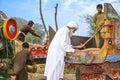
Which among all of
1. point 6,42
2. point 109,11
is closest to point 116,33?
point 109,11

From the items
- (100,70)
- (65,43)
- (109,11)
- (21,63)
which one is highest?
(109,11)

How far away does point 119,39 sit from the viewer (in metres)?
9.97

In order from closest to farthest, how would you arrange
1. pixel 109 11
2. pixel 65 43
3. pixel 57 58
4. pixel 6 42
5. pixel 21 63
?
pixel 6 42
pixel 65 43
pixel 57 58
pixel 21 63
pixel 109 11

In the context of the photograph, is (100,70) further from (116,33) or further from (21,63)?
(21,63)

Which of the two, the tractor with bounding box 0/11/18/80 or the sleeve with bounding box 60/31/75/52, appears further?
the sleeve with bounding box 60/31/75/52

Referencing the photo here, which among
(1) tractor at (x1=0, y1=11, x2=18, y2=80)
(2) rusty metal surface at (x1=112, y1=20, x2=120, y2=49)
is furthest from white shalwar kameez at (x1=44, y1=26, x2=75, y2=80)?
(2) rusty metal surface at (x1=112, y1=20, x2=120, y2=49)

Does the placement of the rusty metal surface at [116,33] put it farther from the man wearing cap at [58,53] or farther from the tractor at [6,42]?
the tractor at [6,42]

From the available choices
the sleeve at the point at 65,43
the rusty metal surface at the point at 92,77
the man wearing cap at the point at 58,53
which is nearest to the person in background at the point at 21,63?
the man wearing cap at the point at 58,53

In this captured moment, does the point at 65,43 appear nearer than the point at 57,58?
Yes

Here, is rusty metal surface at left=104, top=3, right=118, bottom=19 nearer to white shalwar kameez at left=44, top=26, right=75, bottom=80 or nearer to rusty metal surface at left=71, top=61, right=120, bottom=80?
rusty metal surface at left=71, top=61, right=120, bottom=80

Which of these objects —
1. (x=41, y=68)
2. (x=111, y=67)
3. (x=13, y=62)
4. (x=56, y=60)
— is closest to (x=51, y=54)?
(x=56, y=60)

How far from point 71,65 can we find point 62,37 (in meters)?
1.51

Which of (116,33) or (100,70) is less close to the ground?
(116,33)

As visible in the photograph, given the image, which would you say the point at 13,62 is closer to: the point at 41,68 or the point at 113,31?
the point at 113,31
